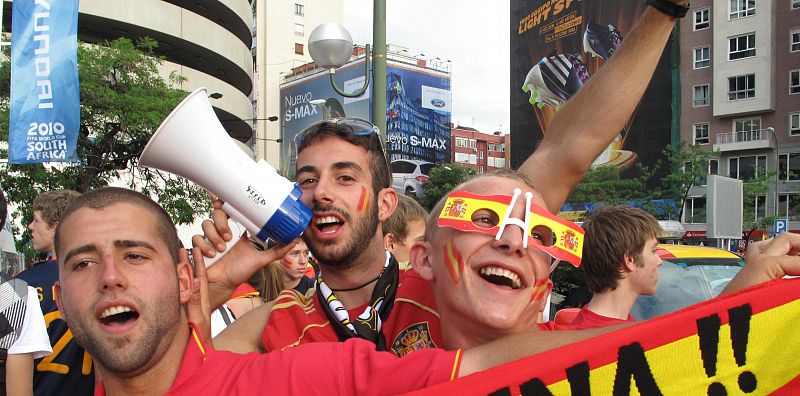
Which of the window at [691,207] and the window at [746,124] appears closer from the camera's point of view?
the window at [746,124]

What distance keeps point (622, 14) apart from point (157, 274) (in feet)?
154

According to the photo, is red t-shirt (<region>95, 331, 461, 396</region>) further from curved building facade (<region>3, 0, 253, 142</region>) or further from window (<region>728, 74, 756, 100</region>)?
window (<region>728, 74, 756, 100</region>)

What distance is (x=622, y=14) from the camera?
4409 cm

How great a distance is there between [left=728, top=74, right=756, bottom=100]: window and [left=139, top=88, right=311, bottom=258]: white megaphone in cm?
4213

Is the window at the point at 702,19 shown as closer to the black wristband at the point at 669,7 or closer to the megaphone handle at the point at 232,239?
the black wristband at the point at 669,7

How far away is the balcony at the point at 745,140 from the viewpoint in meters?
37.5

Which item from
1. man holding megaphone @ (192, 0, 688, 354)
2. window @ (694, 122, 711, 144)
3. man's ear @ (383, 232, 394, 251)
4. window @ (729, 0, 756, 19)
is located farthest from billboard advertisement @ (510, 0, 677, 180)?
man holding megaphone @ (192, 0, 688, 354)

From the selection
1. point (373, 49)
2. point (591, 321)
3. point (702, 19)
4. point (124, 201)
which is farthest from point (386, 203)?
point (702, 19)

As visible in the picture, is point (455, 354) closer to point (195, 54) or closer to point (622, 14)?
point (195, 54)

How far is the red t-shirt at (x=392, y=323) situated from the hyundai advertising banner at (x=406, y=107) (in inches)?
2209

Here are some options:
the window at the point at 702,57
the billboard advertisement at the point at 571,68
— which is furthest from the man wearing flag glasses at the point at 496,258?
the window at the point at 702,57

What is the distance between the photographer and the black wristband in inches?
73.3

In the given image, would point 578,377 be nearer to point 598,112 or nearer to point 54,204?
point 598,112

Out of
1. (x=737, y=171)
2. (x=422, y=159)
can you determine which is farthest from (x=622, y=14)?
(x=422, y=159)
